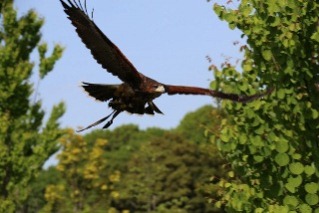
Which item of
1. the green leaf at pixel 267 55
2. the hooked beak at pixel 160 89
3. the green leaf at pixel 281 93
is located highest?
the green leaf at pixel 267 55

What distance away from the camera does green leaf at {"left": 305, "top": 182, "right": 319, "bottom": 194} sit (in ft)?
21.2

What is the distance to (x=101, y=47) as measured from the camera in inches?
222

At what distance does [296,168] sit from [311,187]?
0.78 ft

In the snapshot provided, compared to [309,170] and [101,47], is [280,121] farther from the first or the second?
[101,47]

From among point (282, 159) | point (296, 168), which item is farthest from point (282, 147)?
point (296, 168)

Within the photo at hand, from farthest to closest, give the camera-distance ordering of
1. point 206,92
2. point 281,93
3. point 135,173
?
point 135,173 → point 281,93 → point 206,92

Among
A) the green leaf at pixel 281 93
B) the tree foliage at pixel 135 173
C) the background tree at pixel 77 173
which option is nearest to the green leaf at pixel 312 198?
the green leaf at pixel 281 93

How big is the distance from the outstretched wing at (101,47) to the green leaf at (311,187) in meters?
2.14

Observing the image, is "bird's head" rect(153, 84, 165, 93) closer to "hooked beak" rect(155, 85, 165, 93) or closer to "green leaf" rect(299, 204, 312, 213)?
"hooked beak" rect(155, 85, 165, 93)

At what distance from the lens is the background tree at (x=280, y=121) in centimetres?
664

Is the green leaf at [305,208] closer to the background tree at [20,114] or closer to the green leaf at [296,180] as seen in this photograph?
the green leaf at [296,180]

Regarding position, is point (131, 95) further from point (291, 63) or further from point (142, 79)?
point (291, 63)

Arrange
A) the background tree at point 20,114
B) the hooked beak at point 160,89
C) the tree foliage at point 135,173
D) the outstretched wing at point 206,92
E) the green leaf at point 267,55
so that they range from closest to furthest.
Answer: the outstretched wing at point 206,92
the hooked beak at point 160,89
the green leaf at point 267,55
the background tree at point 20,114
the tree foliage at point 135,173

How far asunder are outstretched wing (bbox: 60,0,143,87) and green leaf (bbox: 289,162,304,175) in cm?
195
